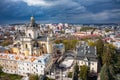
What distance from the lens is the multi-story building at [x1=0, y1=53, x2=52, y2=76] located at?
38594mm

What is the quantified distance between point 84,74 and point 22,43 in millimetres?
22007

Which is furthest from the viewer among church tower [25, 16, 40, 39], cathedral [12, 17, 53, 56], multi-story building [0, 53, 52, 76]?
church tower [25, 16, 40, 39]

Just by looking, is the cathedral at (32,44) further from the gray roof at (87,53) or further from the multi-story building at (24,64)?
the gray roof at (87,53)

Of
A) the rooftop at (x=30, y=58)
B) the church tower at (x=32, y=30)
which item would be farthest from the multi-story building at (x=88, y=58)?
the church tower at (x=32, y=30)

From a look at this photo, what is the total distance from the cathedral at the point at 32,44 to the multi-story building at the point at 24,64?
4178mm

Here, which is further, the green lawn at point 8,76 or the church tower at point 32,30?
the church tower at point 32,30

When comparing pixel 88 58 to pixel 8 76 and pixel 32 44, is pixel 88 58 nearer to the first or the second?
pixel 32 44

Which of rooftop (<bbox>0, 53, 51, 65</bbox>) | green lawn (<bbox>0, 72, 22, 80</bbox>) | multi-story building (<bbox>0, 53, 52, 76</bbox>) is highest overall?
rooftop (<bbox>0, 53, 51, 65</bbox>)

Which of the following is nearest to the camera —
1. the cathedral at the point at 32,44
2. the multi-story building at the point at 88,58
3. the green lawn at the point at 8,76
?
the green lawn at the point at 8,76

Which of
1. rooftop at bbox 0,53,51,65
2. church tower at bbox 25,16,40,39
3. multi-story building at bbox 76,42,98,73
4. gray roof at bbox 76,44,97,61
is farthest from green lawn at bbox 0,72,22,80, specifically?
gray roof at bbox 76,44,97,61

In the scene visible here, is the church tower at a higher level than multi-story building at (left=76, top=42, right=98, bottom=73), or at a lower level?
higher

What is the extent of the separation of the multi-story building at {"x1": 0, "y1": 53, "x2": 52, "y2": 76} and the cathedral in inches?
165

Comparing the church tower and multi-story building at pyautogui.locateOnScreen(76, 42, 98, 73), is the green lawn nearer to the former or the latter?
the church tower

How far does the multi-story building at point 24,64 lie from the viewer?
3859 centimetres
